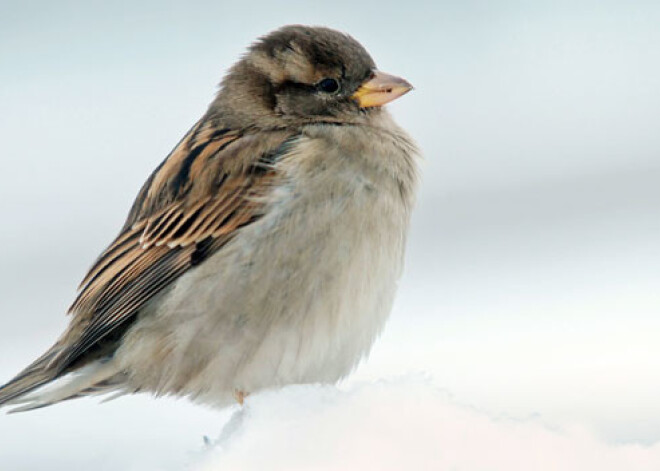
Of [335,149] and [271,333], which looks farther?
[335,149]

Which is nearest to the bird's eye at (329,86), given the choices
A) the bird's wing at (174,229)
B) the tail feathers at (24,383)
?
the bird's wing at (174,229)

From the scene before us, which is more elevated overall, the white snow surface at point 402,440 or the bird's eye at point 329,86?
the bird's eye at point 329,86

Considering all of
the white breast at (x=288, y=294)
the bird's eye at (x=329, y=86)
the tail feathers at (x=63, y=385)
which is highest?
the bird's eye at (x=329, y=86)

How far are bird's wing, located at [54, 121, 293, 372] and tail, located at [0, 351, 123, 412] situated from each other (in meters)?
0.03

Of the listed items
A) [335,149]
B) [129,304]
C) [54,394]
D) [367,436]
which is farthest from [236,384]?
[367,436]

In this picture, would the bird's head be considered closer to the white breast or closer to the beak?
the beak

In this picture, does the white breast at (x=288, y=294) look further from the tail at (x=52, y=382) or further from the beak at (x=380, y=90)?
the beak at (x=380, y=90)

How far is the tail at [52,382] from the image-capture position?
6.95 feet

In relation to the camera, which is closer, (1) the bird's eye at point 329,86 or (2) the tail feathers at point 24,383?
(2) the tail feathers at point 24,383

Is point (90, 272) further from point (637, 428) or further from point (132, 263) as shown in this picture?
point (637, 428)

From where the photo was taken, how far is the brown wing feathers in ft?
6.98

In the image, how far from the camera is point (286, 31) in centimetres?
236

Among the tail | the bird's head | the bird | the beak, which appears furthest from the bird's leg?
the beak

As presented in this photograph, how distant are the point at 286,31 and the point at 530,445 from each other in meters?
1.48
